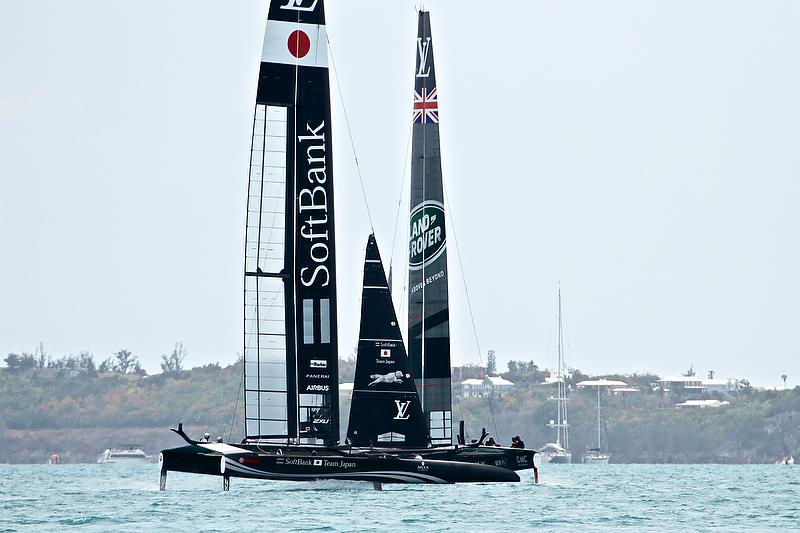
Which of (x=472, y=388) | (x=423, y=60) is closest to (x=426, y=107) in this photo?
(x=423, y=60)

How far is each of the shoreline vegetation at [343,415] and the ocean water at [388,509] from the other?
99.0m

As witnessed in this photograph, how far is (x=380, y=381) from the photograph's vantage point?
46.3 metres

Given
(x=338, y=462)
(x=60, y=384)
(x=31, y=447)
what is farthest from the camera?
(x=60, y=384)

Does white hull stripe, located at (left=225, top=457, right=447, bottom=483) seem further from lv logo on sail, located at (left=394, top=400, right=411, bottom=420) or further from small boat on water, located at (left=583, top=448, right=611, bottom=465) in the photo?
small boat on water, located at (left=583, top=448, right=611, bottom=465)

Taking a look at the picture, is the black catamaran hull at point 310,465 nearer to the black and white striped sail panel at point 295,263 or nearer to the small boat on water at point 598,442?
the black and white striped sail panel at point 295,263

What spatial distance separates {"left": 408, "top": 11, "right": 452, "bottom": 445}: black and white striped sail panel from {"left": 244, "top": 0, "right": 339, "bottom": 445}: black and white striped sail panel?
22.1 feet

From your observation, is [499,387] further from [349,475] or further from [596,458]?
[349,475]

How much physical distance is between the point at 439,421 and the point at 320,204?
9947 mm

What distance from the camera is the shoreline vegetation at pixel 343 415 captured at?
6353 inches

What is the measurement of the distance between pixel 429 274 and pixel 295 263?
28.3ft

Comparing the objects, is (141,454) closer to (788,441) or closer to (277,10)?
(788,441)

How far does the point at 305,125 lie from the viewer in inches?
1836

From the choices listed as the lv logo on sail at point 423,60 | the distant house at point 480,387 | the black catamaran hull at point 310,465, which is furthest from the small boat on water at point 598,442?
the black catamaran hull at point 310,465

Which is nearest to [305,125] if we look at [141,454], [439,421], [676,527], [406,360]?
[406,360]
